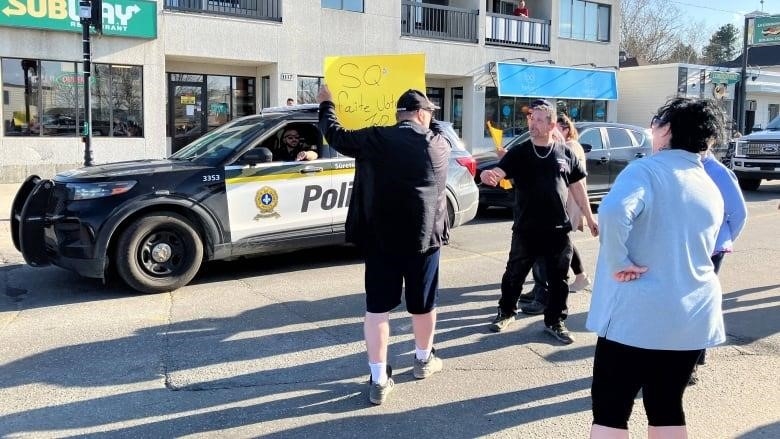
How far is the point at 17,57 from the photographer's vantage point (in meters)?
15.1

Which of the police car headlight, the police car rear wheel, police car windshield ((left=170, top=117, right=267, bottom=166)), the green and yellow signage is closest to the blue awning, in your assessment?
police car windshield ((left=170, top=117, right=267, bottom=166))

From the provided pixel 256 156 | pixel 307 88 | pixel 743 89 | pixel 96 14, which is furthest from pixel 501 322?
pixel 743 89

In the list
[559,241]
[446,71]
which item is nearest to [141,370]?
[559,241]

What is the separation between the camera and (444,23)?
75.2 ft

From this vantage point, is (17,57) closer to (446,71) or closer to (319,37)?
(319,37)

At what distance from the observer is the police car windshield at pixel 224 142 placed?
22.0ft

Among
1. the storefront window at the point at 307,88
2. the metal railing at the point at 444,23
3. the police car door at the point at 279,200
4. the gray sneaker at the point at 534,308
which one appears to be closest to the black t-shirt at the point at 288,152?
the police car door at the point at 279,200

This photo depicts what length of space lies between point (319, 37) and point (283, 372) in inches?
630

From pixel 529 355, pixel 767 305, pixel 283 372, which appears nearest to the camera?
pixel 283 372

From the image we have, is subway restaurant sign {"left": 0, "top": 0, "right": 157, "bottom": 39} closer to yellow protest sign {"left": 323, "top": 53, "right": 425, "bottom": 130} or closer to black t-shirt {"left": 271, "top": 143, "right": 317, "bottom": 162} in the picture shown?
black t-shirt {"left": 271, "top": 143, "right": 317, "bottom": 162}

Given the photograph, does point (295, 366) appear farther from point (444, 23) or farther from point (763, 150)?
point (444, 23)

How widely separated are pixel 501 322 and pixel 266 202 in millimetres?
2740

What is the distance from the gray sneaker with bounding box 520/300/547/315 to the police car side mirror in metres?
2.82

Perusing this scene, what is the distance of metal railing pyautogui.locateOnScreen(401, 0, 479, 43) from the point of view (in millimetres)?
22141
